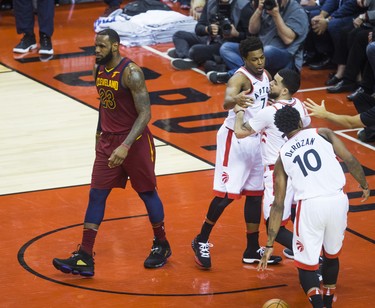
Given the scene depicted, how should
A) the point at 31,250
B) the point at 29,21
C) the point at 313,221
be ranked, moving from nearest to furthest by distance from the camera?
1. the point at 313,221
2. the point at 31,250
3. the point at 29,21

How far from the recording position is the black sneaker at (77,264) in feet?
24.9

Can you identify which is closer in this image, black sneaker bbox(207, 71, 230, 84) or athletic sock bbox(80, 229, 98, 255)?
athletic sock bbox(80, 229, 98, 255)

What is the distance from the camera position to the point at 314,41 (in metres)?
13.8

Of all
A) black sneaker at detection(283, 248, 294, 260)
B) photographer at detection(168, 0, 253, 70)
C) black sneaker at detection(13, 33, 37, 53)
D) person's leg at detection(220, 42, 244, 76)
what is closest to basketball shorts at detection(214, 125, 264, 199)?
black sneaker at detection(283, 248, 294, 260)

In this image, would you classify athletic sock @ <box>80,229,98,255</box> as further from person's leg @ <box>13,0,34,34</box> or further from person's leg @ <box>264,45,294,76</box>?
person's leg @ <box>13,0,34,34</box>

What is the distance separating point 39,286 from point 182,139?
394cm

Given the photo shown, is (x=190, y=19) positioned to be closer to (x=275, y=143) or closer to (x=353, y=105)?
(x=353, y=105)

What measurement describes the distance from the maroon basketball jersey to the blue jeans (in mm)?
5057

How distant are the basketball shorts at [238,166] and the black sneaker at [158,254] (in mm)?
571

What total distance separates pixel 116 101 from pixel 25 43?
24.9ft

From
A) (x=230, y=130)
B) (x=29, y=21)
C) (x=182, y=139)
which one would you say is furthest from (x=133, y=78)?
(x=29, y=21)

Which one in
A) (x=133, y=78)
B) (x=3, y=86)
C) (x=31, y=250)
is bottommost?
(x=3, y=86)

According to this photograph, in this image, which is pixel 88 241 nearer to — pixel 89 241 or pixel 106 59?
pixel 89 241

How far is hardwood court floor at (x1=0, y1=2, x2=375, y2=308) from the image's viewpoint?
7.41 metres
